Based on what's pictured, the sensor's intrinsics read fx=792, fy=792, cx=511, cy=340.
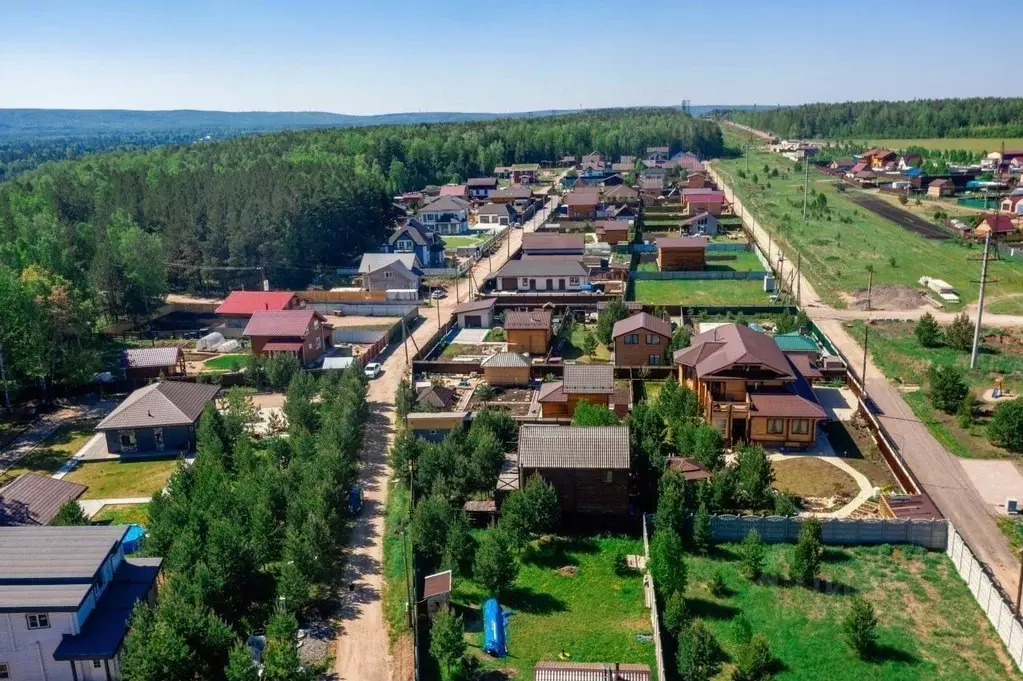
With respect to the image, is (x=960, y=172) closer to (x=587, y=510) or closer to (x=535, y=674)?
(x=587, y=510)

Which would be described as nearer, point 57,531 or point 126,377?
point 57,531

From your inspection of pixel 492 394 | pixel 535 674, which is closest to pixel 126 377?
pixel 492 394

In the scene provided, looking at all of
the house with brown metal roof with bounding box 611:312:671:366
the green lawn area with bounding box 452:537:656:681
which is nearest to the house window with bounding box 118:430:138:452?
the green lawn area with bounding box 452:537:656:681

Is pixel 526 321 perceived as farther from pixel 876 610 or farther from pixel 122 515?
pixel 876 610

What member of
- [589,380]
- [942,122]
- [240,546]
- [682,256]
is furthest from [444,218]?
[942,122]

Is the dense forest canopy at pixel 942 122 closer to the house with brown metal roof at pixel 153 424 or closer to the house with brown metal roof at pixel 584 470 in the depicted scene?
the house with brown metal roof at pixel 584 470

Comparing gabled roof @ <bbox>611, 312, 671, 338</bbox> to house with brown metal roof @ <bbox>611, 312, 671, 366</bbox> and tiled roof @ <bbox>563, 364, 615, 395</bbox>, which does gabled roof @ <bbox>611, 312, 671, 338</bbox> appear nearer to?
house with brown metal roof @ <bbox>611, 312, 671, 366</bbox>

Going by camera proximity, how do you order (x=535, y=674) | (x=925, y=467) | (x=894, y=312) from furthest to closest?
1. (x=894, y=312)
2. (x=925, y=467)
3. (x=535, y=674)
